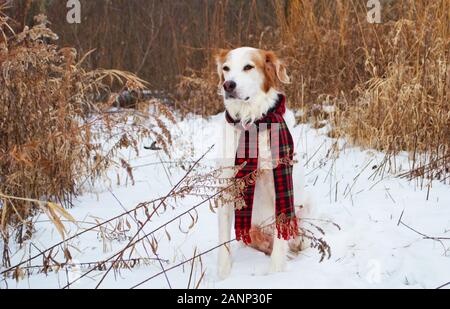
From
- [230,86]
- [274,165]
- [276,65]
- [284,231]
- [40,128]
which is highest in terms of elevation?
[276,65]

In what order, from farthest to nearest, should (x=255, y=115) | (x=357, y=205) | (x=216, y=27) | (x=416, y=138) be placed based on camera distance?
(x=216, y=27), (x=416, y=138), (x=357, y=205), (x=255, y=115)

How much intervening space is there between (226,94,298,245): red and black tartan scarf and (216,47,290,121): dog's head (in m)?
0.10

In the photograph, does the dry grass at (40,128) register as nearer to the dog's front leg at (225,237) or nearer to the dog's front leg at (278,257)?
the dog's front leg at (225,237)

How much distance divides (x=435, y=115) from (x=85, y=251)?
2.38 m

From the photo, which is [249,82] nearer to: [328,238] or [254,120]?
[254,120]

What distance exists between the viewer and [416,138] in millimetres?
3365

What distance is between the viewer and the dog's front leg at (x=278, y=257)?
2346 mm

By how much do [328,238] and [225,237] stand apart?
0.53 m

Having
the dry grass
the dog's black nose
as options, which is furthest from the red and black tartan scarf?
the dry grass

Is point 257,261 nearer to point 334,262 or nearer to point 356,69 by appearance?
point 334,262

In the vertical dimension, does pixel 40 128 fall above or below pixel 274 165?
above

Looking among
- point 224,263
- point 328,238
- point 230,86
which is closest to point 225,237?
point 224,263

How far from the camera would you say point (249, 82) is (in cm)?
251
